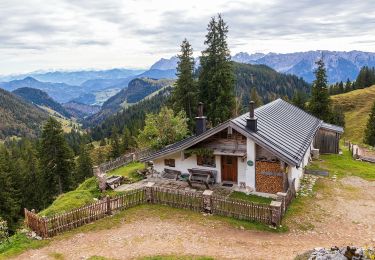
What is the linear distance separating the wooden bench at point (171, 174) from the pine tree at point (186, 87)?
16.4m

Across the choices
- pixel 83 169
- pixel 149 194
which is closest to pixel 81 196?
pixel 149 194

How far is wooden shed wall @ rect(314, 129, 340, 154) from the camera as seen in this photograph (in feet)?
119

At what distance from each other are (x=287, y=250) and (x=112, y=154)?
7721 centimetres

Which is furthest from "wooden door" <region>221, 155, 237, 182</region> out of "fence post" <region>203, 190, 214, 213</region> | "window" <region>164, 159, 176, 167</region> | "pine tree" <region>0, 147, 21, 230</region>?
"pine tree" <region>0, 147, 21, 230</region>

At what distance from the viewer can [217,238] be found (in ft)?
54.2

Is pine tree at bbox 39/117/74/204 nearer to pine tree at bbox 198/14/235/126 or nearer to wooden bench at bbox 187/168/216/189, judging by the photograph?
pine tree at bbox 198/14/235/126

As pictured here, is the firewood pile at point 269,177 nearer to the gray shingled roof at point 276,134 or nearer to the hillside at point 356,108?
the gray shingled roof at point 276,134

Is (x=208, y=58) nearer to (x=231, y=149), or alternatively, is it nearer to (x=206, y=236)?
(x=231, y=149)

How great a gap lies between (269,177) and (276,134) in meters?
3.60

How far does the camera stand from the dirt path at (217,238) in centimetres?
1516

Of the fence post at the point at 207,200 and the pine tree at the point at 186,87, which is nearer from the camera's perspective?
the fence post at the point at 207,200

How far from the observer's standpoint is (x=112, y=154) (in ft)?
290

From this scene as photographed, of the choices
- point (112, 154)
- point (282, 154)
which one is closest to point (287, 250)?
point (282, 154)

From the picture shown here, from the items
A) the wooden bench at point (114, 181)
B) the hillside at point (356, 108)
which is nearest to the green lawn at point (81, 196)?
the wooden bench at point (114, 181)
